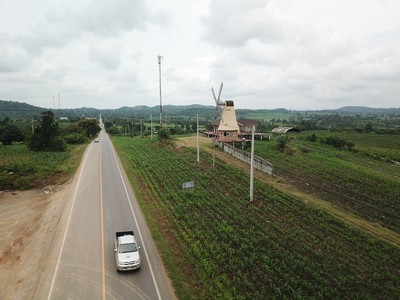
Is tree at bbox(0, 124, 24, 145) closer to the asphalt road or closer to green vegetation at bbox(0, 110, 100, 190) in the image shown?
green vegetation at bbox(0, 110, 100, 190)

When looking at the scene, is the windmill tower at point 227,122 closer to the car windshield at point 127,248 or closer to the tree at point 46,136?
the tree at point 46,136

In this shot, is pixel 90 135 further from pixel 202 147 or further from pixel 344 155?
pixel 344 155

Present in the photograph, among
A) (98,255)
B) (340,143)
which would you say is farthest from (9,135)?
(340,143)

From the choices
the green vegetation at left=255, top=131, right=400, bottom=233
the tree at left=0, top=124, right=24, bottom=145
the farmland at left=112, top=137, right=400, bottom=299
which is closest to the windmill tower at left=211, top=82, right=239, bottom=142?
the green vegetation at left=255, top=131, right=400, bottom=233

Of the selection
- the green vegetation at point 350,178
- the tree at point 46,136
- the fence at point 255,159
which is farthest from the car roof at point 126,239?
the tree at point 46,136

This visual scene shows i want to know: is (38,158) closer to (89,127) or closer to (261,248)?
(261,248)

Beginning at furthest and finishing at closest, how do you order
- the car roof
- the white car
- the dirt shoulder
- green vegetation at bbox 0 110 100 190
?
1. green vegetation at bbox 0 110 100 190
2. the car roof
3. the white car
4. the dirt shoulder
